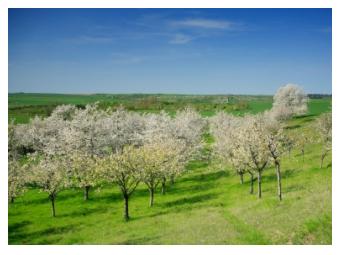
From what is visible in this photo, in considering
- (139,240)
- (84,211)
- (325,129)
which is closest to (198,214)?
(139,240)

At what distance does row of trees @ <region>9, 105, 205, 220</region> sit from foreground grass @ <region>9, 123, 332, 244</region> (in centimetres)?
222

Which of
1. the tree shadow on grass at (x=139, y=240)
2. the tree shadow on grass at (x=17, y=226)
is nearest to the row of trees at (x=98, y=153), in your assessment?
the tree shadow on grass at (x=17, y=226)

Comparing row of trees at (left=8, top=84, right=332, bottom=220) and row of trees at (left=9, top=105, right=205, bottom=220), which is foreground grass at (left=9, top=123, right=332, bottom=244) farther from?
row of trees at (left=9, top=105, right=205, bottom=220)

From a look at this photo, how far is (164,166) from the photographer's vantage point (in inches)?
1921

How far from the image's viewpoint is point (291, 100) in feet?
397

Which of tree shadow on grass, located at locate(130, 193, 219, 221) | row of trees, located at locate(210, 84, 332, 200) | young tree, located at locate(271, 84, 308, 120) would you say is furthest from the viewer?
young tree, located at locate(271, 84, 308, 120)

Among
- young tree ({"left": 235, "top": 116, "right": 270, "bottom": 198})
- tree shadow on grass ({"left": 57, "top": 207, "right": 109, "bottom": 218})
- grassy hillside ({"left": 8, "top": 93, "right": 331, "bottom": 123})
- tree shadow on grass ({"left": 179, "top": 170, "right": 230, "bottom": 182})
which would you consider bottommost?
tree shadow on grass ({"left": 57, "top": 207, "right": 109, "bottom": 218})

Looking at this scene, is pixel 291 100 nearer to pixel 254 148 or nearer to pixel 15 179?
pixel 254 148

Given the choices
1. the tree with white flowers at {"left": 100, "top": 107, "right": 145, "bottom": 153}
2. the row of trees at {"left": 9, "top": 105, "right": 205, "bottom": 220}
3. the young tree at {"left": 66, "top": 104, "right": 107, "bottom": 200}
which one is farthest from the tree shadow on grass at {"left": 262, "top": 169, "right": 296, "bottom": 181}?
the young tree at {"left": 66, "top": 104, "right": 107, "bottom": 200}

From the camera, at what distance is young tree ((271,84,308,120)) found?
11580 cm

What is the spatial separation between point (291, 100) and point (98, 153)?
76.7 m
